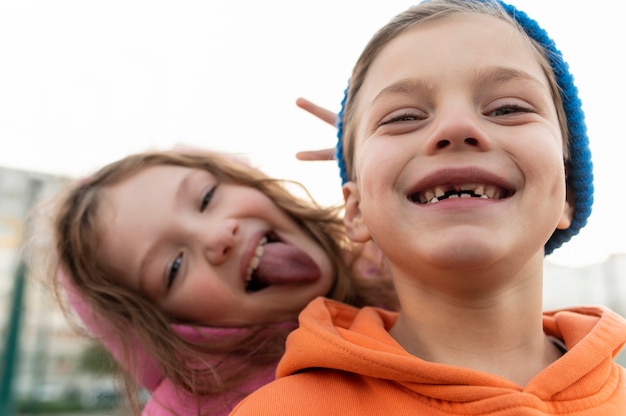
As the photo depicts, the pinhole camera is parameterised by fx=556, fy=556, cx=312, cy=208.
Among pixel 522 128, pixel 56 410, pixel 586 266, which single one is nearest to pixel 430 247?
pixel 522 128

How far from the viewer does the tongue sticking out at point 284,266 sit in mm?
2010

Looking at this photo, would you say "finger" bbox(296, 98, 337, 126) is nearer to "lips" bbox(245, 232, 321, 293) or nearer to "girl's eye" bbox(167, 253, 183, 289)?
"lips" bbox(245, 232, 321, 293)

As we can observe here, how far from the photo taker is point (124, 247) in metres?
2.10

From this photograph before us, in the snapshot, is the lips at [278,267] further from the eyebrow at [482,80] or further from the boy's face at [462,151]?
the eyebrow at [482,80]

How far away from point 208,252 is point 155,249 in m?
0.22

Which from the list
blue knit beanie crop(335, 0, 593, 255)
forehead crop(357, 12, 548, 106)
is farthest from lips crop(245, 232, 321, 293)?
blue knit beanie crop(335, 0, 593, 255)

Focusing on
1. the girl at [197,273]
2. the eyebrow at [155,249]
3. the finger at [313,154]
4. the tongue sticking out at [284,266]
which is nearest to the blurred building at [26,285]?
the girl at [197,273]

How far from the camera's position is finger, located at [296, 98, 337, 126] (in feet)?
7.52

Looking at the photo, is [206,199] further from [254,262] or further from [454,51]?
[454,51]

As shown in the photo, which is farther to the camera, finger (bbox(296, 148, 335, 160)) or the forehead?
finger (bbox(296, 148, 335, 160))

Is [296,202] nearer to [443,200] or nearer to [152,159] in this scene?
[152,159]

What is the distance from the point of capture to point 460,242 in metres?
1.08

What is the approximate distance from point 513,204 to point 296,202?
1288mm

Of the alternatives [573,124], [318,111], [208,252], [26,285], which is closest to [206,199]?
[208,252]
